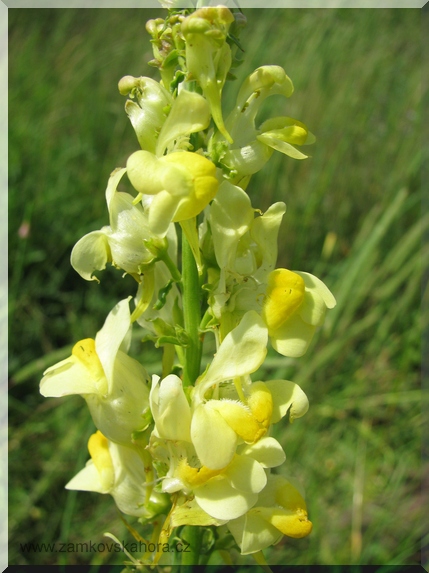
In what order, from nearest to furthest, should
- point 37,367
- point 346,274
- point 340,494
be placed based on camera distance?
point 37,367 < point 340,494 < point 346,274

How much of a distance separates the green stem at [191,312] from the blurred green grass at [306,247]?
78 cm

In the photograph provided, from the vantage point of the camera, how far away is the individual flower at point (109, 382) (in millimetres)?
1007

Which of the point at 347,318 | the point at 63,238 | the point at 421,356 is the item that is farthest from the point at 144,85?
the point at 421,356

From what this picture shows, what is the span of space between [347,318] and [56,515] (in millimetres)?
1327

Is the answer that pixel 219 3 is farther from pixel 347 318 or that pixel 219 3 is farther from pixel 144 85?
pixel 347 318

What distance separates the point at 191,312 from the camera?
3.34 feet

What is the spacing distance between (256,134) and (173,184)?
26 centimetres

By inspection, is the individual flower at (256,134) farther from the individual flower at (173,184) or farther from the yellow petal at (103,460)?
the yellow petal at (103,460)

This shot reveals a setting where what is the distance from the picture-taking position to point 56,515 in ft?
6.32

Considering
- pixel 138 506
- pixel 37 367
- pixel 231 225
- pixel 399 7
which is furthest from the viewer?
pixel 399 7

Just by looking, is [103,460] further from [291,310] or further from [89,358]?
[291,310]

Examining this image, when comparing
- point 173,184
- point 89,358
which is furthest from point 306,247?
point 173,184

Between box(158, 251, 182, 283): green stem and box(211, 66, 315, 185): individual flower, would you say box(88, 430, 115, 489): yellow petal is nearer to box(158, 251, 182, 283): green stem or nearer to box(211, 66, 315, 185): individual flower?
box(158, 251, 182, 283): green stem

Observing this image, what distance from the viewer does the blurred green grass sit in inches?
77.6
